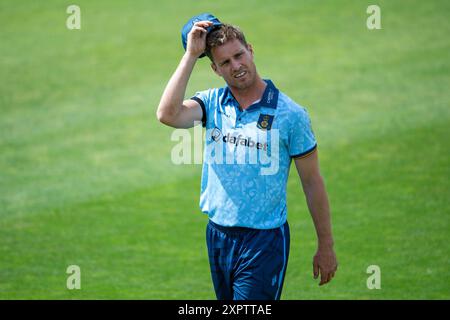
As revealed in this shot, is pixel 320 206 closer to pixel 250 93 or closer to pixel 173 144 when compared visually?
pixel 250 93

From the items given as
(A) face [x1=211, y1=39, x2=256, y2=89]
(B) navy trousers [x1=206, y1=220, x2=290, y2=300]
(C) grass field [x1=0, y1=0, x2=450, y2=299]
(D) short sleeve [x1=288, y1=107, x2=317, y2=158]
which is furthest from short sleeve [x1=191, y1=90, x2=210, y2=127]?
(C) grass field [x1=0, y1=0, x2=450, y2=299]

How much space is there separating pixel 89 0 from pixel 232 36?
13008 millimetres

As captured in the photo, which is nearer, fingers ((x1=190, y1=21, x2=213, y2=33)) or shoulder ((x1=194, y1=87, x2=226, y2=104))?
fingers ((x1=190, y1=21, x2=213, y2=33))

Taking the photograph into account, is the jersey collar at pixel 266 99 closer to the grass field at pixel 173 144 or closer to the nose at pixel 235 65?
the nose at pixel 235 65

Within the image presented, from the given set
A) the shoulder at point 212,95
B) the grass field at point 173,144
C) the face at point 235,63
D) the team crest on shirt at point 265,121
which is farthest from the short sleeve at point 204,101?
the grass field at point 173,144

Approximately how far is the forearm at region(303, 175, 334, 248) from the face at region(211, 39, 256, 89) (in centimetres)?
79

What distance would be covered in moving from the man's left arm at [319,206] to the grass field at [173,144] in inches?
91.1

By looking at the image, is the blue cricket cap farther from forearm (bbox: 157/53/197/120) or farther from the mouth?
the mouth

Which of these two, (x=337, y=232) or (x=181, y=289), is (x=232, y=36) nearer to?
(x=181, y=289)

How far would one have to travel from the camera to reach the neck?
5.25m

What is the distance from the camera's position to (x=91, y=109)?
1284 centimetres

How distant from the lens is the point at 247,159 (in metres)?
5.14

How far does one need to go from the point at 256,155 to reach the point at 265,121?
0.75 feet
